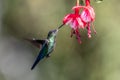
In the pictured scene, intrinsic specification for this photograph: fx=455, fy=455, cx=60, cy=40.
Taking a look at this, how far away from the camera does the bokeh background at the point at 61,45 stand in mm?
10516

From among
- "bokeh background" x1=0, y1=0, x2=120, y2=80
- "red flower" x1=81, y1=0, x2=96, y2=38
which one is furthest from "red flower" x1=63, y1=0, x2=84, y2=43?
"bokeh background" x1=0, y1=0, x2=120, y2=80

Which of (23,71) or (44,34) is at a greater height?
(44,34)

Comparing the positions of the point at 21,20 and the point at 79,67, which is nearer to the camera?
the point at 79,67

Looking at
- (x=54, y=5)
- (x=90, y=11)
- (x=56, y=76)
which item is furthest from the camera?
(x=54, y=5)

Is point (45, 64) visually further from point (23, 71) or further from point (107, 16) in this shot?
Result: point (107, 16)

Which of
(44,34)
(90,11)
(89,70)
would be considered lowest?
(89,70)

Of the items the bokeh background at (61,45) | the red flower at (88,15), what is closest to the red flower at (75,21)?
the red flower at (88,15)

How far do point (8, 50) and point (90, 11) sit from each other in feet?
24.8

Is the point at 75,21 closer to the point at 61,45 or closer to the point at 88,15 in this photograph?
the point at 88,15

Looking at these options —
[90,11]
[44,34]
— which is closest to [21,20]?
[44,34]

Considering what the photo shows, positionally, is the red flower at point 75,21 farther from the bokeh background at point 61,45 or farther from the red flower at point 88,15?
the bokeh background at point 61,45

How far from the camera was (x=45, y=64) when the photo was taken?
1124cm

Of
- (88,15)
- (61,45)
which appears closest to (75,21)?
(88,15)

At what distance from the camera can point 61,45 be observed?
424 inches
